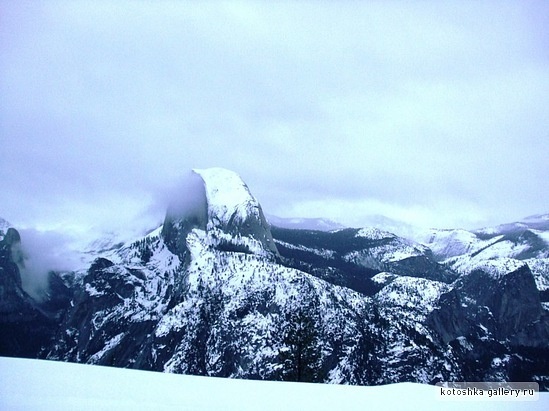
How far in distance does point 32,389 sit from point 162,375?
18.5ft

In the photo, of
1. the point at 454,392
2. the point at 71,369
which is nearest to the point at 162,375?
the point at 71,369

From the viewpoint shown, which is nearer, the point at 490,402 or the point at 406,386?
the point at 490,402

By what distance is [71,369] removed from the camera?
2091 cm

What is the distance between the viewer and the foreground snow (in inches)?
627

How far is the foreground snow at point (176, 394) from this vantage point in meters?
15.9

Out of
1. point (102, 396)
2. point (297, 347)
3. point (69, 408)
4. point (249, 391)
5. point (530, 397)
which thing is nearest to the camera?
point (69, 408)

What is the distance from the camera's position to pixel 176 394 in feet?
57.7

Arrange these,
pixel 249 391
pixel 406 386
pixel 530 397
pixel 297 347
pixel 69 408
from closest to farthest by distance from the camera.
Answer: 1. pixel 69 408
2. pixel 249 391
3. pixel 530 397
4. pixel 406 386
5. pixel 297 347

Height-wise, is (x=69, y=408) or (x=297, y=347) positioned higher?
(x=297, y=347)

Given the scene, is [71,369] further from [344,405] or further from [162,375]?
[344,405]

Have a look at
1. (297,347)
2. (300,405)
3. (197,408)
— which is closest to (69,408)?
(197,408)

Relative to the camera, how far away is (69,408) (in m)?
15.1

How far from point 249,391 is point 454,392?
9.23 metres

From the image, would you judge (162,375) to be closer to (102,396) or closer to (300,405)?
(102,396)
